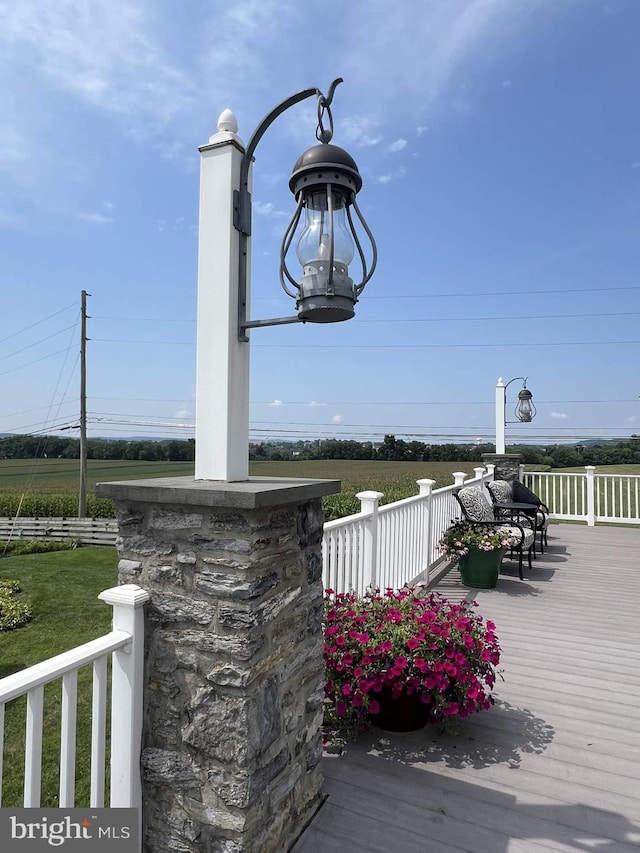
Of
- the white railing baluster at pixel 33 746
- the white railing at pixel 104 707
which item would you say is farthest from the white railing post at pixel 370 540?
the white railing baluster at pixel 33 746

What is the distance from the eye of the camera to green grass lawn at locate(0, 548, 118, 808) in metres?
2.72

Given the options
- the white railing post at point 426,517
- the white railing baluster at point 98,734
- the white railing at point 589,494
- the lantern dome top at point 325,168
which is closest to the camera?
the white railing baluster at point 98,734

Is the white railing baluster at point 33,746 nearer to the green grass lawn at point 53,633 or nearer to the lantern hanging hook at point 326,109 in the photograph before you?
the green grass lawn at point 53,633

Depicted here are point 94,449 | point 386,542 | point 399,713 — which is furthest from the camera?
point 94,449

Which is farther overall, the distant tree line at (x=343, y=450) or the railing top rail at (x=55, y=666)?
the distant tree line at (x=343, y=450)

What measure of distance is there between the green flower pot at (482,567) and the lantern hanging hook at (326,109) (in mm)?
4080

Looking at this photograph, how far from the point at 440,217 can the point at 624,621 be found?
8154 mm

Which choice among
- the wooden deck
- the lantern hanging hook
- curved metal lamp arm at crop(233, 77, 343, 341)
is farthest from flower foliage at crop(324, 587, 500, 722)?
the lantern hanging hook

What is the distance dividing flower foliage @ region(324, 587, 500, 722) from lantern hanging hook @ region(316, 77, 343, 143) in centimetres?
211

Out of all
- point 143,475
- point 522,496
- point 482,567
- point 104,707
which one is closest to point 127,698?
point 104,707

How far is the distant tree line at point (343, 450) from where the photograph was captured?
9906mm

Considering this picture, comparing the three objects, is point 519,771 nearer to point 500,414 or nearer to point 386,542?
point 386,542

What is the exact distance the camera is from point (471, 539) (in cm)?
471

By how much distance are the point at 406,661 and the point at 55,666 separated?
4.99ft
